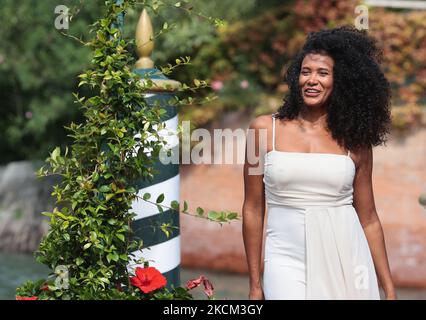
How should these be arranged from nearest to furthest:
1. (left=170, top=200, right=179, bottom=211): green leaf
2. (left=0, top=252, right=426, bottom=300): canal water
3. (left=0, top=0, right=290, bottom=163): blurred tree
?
1. (left=170, top=200, right=179, bottom=211): green leaf
2. (left=0, top=252, right=426, bottom=300): canal water
3. (left=0, top=0, right=290, bottom=163): blurred tree

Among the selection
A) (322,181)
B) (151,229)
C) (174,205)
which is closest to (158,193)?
(151,229)

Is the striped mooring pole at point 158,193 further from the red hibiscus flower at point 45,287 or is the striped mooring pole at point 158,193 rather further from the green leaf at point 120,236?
the red hibiscus flower at point 45,287

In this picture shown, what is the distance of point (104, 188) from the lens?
370 centimetres

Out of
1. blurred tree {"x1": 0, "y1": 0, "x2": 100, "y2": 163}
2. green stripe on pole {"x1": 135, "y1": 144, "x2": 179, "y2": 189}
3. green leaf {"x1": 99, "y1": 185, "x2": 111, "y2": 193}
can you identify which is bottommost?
green leaf {"x1": 99, "y1": 185, "x2": 111, "y2": 193}

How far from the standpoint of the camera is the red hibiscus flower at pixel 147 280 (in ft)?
12.0

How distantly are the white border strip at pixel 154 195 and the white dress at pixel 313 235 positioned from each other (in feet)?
2.69

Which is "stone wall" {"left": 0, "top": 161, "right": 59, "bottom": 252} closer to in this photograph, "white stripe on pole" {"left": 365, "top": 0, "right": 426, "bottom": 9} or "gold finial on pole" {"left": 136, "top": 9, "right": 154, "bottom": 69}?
"white stripe on pole" {"left": 365, "top": 0, "right": 426, "bottom": 9}

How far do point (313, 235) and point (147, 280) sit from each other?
69 centimetres

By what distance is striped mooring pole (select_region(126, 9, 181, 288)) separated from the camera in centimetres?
423

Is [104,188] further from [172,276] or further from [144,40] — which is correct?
[144,40]

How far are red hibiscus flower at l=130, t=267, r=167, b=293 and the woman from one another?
38 centimetres

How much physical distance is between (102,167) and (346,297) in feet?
3.61

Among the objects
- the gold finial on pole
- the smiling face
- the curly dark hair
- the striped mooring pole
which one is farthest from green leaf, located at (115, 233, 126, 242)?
the gold finial on pole

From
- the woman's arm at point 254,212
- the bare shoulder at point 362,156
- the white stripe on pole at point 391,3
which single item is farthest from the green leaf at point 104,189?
the white stripe on pole at point 391,3
